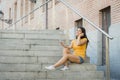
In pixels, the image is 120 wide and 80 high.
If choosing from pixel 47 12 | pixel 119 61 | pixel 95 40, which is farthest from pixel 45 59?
pixel 47 12

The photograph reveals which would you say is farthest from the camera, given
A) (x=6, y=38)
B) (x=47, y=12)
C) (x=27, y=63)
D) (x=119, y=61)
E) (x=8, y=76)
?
(x=47, y=12)

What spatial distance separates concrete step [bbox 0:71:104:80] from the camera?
887 cm

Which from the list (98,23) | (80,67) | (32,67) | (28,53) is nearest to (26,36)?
(28,53)

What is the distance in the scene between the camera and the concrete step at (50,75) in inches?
349

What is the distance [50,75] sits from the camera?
29.5 feet

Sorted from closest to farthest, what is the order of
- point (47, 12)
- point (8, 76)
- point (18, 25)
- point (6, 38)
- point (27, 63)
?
point (8, 76) → point (27, 63) → point (6, 38) → point (47, 12) → point (18, 25)

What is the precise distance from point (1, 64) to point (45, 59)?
1204 millimetres

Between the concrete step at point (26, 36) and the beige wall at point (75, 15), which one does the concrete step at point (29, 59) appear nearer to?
the beige wall at point (75, 15)

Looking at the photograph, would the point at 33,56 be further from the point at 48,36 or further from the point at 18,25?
the point at 18,25

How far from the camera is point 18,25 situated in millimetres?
25375

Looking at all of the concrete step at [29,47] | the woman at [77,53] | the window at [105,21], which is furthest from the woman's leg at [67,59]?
the window at [105,21]

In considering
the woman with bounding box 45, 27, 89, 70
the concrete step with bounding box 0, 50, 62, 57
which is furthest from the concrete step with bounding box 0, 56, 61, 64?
the woman with bounding box 45, 27, 89, 70

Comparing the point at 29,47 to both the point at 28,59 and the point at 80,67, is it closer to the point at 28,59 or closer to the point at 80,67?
the point at 28,59

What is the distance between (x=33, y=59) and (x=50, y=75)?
112cm
